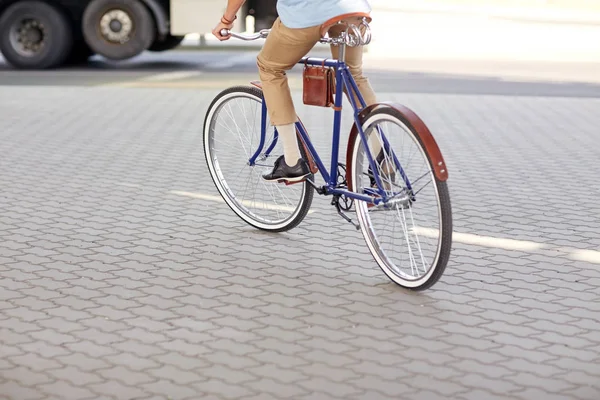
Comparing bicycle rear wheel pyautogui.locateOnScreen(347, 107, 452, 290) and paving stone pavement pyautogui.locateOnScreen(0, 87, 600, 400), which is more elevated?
bicycle rear wheel pyautogui.locateOnScreen(347, 107, 452, 290)

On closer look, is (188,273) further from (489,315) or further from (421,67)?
(421,67)

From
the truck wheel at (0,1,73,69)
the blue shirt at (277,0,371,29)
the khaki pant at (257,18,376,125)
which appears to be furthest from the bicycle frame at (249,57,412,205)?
the truck wheel at (0,1,73,69)

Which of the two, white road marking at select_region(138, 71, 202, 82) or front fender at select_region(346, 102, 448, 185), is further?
white road marking at select_region(138, 71, 202, 82)

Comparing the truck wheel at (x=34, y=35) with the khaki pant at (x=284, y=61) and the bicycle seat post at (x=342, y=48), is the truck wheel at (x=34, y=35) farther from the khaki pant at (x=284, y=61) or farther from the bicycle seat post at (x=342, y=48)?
the bicycle seat post at (x=342, y=48)

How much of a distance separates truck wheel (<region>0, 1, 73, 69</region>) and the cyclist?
9.77m

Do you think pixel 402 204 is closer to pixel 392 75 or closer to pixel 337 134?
pixel 337 134

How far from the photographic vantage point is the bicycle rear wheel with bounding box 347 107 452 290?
477 centimetres

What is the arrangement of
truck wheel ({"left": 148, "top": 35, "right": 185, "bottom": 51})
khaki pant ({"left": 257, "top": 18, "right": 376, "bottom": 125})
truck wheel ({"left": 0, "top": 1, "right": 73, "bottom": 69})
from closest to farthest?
khaki pant ({"left": 257, "top": 18, "right": 376, "bottom": 125})
truck wheel ({"left": 0, "top": 1, "right": 73, "bottom": 69})
truck wheel ({"left": 148, "top": 35, "right": 185, "bottom": 51})

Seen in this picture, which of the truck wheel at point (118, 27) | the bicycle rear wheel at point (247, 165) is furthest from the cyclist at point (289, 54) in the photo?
the truck wheel at point (118, 27)

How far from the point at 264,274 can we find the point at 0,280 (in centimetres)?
128

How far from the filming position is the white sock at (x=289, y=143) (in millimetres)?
5648

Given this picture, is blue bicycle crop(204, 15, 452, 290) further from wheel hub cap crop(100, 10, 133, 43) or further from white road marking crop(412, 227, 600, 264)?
wheel hub cap crop(100, 10, 133, 43)

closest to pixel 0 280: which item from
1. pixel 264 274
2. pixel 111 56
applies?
pixel 264 274

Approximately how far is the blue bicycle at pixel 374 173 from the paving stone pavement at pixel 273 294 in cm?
15
